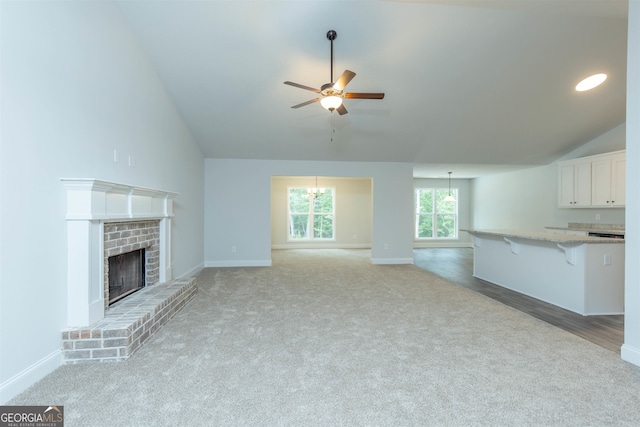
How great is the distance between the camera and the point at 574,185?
5977 millimetres

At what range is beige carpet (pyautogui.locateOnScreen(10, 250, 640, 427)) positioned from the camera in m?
1.63

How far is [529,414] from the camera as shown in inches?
64.3

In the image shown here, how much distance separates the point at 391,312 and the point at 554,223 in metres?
5.79

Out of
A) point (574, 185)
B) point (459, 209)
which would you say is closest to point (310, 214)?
point (459, 209)

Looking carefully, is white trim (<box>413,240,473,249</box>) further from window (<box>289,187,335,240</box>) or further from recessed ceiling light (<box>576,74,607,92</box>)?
recessed ceiling light (<box>576,74,607,92</box>)

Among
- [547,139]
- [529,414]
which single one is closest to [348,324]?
[529,414]

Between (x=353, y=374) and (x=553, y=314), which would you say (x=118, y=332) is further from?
(x=553, y=314)

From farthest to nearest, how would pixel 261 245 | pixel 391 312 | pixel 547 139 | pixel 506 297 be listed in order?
1. pixel 261 245
2. pixel 547 139
3. pixel 506 297
4. pixel 391 312

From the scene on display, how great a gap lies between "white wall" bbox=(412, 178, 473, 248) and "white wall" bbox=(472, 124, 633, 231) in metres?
0.26

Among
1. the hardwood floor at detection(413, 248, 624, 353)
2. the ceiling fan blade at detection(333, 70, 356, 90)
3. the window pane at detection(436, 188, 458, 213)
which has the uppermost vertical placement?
the ceiling fan blade at detection(333, 70, 356, 90)

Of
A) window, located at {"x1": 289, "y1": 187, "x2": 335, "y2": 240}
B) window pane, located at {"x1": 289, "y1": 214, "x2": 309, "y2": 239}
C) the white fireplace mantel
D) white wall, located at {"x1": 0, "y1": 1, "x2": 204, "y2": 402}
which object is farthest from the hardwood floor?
white wall, located at {"x1": 0, "y1": 1, "x2": 204, "y2": 402}

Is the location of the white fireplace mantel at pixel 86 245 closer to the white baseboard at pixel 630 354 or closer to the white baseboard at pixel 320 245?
the white baseboard at pixel 630 354

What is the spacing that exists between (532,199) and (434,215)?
2964 mm

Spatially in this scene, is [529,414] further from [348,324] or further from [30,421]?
[30,421]
